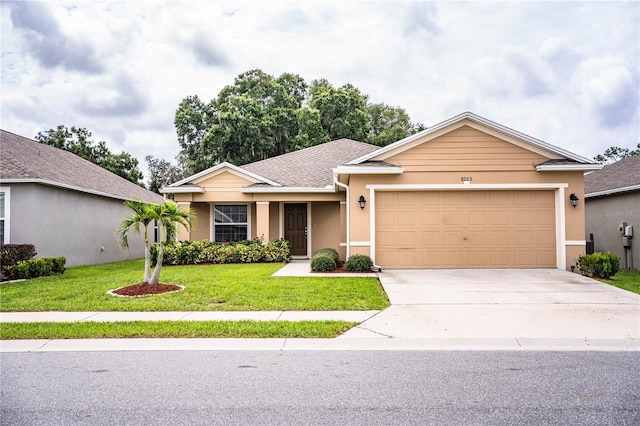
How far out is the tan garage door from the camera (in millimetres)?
12117

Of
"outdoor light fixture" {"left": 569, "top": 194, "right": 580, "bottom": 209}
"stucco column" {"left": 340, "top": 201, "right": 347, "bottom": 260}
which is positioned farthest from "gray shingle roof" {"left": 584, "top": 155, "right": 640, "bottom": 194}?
"stucco column" {"left": 340, "top": 201, "right": 347, "bottom": 260}

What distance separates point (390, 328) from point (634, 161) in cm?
1633

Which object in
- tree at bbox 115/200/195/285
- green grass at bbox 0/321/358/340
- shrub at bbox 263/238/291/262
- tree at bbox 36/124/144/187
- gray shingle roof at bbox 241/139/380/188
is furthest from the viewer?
tree at bbox 36/124/144/187

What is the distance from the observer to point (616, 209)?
14570 mm

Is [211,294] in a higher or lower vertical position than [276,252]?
lower

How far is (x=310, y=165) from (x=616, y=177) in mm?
12031

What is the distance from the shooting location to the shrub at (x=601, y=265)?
1043 centimetres

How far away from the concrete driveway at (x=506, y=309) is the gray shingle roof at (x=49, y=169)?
9428 millimetres

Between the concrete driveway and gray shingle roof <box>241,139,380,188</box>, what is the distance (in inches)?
278

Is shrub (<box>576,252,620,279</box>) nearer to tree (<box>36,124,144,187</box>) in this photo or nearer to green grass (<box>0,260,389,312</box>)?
green grass (<box>0,260,389,312</box>)

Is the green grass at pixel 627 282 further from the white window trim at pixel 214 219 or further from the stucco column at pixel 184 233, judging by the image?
the stucco column at pixel 184 233

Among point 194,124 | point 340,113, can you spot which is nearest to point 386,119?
point 340,113

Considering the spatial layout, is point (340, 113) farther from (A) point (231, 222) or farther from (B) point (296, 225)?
(A) point (231, 222)

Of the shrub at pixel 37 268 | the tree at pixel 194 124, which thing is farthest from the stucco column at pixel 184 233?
the tree at pixel 194 124
